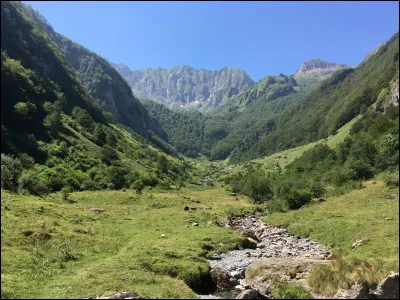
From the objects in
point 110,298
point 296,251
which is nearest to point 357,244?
point 296,251

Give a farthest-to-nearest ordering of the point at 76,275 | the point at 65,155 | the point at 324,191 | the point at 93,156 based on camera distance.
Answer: the point at 93,156 → the point at 65,155 → the point at 324,191 → the point at 76,275

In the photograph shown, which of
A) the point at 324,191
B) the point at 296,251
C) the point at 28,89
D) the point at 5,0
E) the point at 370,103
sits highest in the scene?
the point at 5,0

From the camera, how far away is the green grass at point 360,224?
31.5 m

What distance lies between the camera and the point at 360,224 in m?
44.3

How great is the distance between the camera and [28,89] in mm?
128875

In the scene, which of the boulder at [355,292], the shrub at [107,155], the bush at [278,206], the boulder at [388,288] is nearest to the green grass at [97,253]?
the boulder at [355,292]

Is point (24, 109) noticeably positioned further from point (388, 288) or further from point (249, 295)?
point (388, 288)

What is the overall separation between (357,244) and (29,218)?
37530mm

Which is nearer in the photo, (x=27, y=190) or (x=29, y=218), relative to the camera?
(x=29, y=218)

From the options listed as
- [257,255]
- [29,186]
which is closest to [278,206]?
[257,255]

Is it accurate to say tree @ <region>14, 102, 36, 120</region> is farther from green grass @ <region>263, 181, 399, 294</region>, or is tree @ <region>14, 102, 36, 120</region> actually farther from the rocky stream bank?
the rocky stream bank

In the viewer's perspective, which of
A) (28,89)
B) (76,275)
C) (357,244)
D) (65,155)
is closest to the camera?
(76,275)

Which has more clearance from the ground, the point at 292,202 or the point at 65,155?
the point at 65,155

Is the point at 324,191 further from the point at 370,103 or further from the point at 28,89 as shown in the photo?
the point at 370,103
